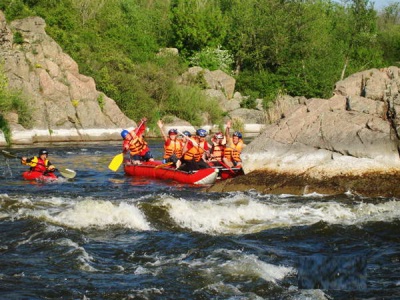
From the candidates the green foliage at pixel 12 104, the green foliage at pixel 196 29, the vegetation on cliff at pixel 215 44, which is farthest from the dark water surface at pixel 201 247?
the green foliage at pixel 196 29

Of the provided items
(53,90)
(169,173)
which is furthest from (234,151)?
(53,90)

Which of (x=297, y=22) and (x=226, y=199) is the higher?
(x=297, y=22)

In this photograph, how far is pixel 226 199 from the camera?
42.4 ft

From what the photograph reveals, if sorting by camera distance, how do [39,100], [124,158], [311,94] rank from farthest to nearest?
1. [311,94]
2. [39,100]
3. [124,158]

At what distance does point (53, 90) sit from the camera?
3300 centimetres

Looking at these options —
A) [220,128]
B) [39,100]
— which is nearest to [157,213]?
[39,100]

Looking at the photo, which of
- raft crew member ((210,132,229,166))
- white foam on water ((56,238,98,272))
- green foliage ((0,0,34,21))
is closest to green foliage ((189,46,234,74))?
green foliage ((0,0,34,21))

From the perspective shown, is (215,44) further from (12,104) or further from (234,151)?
(234,151)

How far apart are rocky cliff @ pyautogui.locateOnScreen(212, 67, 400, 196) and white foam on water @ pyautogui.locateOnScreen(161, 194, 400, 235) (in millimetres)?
1333

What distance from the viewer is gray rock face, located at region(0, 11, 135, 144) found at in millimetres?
31656

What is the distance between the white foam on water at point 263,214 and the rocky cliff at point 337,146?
1.33 metres

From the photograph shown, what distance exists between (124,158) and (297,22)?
36322 mm

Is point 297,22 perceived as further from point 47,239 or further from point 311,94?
point 47,239

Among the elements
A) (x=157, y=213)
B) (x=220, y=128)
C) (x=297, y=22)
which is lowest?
(x=220, y=128)
